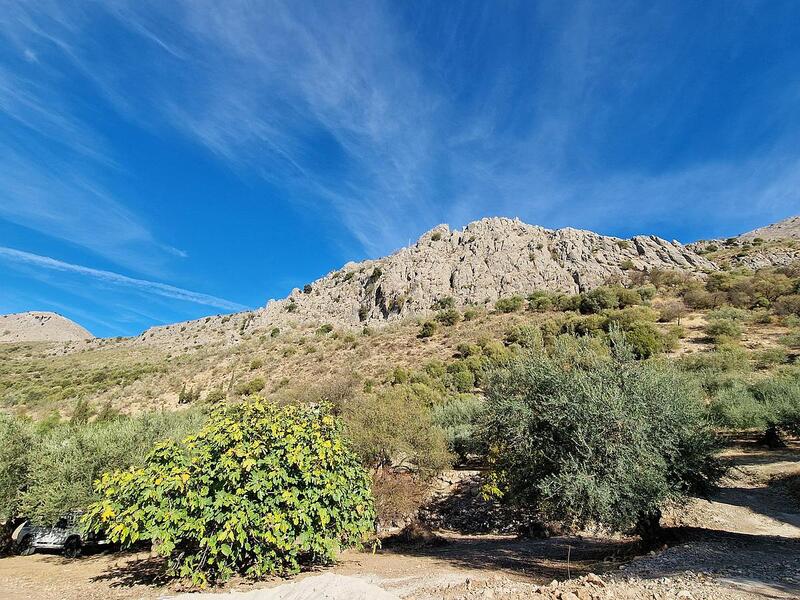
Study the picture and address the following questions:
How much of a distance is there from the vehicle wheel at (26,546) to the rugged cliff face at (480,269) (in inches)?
1910

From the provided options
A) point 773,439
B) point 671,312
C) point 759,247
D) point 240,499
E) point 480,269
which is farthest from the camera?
point 759,247

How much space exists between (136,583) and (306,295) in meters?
69.8

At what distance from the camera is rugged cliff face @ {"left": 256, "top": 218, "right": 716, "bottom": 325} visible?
201ft

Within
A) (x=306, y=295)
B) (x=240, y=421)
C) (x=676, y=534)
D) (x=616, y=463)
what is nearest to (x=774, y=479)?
(x=676, y=534)

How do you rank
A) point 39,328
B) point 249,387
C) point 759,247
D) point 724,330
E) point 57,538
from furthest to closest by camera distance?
1. point 39,328
2. point 759,247
3. point 249,387
4. point 724,330
5. point 57,538

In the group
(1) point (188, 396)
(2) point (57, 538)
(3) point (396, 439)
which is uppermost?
(1) point (188, 396)

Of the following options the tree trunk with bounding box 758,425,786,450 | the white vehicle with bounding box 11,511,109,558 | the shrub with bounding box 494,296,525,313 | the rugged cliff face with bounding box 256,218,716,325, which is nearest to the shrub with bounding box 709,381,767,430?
the tree trunk with bounding box 758,425,786,450

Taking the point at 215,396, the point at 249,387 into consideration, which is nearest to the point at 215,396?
the point at 215,396

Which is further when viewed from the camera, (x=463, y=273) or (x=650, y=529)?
(x=463, y=273)

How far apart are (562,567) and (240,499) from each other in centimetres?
782

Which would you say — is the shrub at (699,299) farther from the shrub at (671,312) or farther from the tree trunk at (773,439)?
the tree trunk at (773,439)

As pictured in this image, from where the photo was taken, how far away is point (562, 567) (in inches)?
388

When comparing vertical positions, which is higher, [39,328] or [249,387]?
[39,328]

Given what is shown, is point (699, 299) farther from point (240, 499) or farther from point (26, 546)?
point (26, 546)
